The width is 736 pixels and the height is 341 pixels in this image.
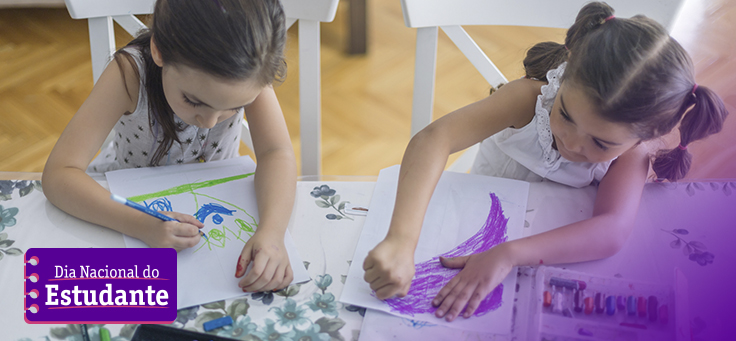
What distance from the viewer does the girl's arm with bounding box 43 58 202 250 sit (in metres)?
0.68

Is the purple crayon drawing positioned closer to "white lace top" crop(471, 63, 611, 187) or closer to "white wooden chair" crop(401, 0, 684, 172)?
"white lace top" crop(471, 63, 611, 187)

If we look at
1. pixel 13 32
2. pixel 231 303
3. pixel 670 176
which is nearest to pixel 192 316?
pixel 231 303

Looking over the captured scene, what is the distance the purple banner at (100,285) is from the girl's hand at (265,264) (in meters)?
0.08

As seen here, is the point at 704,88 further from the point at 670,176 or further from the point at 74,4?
the point at 74,4

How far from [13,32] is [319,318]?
2180 mm

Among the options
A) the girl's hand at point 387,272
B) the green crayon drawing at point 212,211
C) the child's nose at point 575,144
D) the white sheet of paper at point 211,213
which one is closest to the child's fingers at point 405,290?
the girl's hand at point 387,272

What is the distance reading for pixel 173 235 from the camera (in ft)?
2.20

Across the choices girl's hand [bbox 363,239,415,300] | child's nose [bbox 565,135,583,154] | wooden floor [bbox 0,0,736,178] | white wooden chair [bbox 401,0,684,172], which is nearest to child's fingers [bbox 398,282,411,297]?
girl's hand [bbox 363,239,415,300]

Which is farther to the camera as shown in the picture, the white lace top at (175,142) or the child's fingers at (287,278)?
the white lace top at (175,142)

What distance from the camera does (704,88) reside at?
0.71 metres

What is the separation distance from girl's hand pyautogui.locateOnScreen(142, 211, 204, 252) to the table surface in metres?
0.05

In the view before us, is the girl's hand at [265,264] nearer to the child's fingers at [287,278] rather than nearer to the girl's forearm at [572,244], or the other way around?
the child's fingers at [287,278]

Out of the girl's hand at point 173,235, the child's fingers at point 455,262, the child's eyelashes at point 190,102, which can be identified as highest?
the child's eyelashes at point 190,102

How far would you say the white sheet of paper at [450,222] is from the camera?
618 mm
